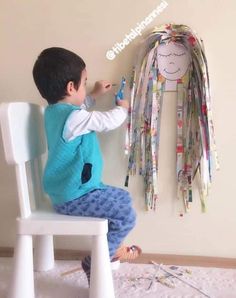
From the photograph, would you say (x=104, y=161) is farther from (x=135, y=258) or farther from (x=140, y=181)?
(x=135, y=258)

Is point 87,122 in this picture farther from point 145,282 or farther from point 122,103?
point 145,282

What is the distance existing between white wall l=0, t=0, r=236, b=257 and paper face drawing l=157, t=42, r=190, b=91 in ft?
0.24

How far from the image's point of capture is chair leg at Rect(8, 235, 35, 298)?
1.15 metres

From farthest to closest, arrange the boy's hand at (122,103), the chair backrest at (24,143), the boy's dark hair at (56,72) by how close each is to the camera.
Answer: the boy's hand at (122,103), the boy's dark hair at (56,72), the chair backrest at (24,143)

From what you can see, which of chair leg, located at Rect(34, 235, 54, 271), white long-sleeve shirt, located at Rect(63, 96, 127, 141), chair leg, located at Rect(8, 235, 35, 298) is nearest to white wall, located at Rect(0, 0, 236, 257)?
white long-sleeve shirt, located at Rect(63, 96, 127, 141)

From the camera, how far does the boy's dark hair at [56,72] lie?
47.3 inches

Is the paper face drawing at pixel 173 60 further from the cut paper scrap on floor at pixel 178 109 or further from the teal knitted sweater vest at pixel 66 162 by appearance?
the teal knitted sweater vest at pixel 66 162

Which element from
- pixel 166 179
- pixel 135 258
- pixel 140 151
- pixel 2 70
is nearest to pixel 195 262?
pixel 135 258

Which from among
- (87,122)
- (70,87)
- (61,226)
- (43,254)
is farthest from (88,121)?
(43,254)

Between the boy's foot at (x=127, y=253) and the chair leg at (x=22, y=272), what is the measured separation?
33 centimetres

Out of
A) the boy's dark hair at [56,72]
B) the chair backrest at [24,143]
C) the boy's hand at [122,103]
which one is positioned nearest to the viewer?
the chair backrest at [24,143]

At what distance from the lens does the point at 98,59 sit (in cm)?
141

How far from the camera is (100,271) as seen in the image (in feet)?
3.71

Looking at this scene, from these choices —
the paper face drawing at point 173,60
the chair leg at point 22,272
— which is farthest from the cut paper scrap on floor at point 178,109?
the chair leg at point 22,272
